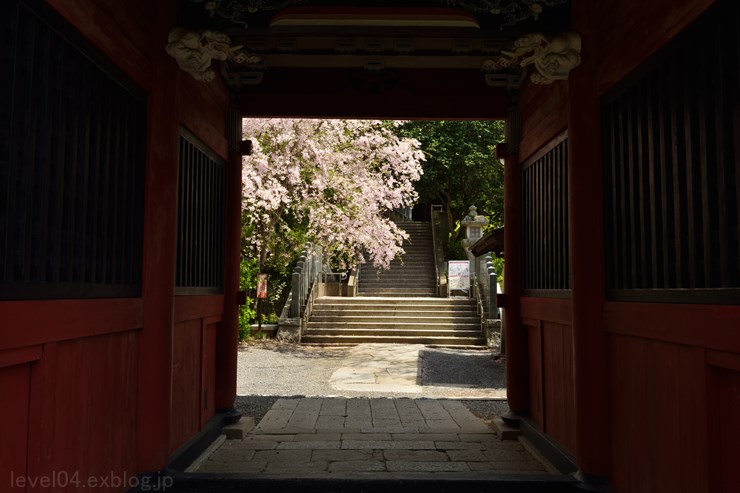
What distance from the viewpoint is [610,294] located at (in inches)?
156

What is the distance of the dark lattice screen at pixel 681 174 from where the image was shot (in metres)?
2.66

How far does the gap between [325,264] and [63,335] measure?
17798 millimetres

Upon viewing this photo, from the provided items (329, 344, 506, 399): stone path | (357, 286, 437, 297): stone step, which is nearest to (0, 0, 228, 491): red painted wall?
(329, 344, 506, 399): stone path

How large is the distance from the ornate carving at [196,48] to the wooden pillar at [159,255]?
124mm

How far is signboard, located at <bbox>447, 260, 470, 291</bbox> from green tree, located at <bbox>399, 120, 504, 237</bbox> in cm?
722

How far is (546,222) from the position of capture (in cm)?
539

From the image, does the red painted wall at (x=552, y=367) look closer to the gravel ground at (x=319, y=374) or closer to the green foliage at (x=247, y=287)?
the gravel ground at (x=319, y=374)

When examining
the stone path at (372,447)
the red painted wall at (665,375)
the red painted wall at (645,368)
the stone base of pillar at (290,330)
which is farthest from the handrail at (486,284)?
the red painted wall at (665,375)

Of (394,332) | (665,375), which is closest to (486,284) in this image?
(394,332)

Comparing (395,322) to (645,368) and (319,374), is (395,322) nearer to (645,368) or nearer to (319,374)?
(319,374)

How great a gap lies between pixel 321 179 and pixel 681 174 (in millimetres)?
11898

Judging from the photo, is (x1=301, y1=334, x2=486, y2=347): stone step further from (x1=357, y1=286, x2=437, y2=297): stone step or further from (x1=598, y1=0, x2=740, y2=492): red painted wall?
(x1=598, y1=0, x2=740, y2=492): red painted wall

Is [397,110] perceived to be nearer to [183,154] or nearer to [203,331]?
[183,154]

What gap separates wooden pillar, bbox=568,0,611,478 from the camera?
12.9ft
